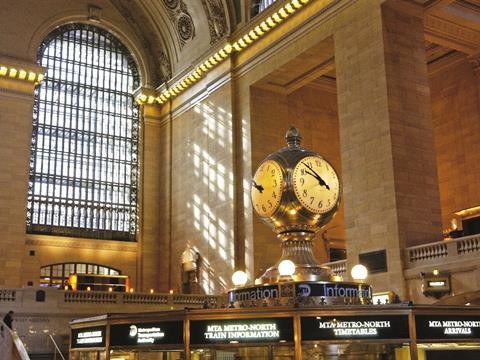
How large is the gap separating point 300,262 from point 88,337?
1.53m

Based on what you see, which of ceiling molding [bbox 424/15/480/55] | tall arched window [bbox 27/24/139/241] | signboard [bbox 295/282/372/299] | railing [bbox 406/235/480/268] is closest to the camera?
signboard [bbox 295/282/372/299]

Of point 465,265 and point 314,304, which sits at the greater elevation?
point 465,265

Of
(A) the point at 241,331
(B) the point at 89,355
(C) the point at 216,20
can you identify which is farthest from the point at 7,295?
(A) the point at 241,331

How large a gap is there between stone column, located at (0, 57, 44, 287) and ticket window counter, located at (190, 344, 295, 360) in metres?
20.9

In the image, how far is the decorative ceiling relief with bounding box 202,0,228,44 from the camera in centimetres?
2383

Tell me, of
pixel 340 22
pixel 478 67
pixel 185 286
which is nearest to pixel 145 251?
pixel 185 286

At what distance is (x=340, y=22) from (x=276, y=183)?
15.6m

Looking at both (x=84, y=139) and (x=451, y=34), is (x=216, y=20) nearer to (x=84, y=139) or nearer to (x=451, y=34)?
(x=84, y=139)

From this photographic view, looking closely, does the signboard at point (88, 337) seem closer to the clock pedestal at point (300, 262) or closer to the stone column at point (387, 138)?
the clock pedestal at point (300, 262)

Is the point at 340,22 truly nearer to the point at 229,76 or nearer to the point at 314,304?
the point at 229,76

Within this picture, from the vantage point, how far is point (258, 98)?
75.0 ft

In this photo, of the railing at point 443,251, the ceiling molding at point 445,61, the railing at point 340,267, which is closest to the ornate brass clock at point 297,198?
the railing at point 443,251

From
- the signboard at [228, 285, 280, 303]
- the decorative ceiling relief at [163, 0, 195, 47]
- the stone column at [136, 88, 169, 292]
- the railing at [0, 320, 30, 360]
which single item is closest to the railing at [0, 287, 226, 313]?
the railing at [0, 320, 30, 360]

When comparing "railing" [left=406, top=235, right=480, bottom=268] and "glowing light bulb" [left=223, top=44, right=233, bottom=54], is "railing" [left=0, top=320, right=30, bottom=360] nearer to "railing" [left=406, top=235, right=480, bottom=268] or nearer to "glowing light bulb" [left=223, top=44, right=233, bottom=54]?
"railing" [left=406, top=235, right=480, bottom=268]
